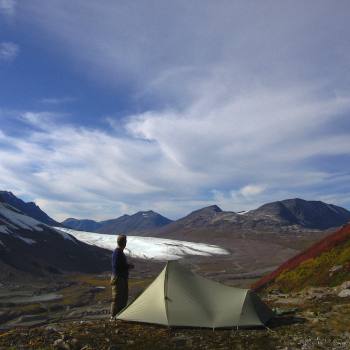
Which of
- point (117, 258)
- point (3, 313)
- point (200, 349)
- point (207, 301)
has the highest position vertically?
point (117, 258)

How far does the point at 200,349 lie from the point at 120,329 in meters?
3.67

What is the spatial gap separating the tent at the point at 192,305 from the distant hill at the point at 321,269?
454 inches

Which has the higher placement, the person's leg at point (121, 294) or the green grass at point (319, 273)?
the green grass at point (319, 273)

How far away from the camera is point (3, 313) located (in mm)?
90438

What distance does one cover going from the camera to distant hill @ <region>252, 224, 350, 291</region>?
2700cm

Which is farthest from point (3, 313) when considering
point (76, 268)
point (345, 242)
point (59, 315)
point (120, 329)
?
point (76, 268)

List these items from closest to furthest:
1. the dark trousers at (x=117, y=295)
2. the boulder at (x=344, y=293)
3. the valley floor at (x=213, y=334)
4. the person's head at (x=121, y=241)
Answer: the valley floor at (x=213, y=334) → the person's head at (x=121, y=241) → the dark trousers at (x=117, y=295) → the boulder at (x=344, y=293)

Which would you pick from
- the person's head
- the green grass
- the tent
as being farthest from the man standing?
the green grass

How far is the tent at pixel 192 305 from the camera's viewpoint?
15.6 meters

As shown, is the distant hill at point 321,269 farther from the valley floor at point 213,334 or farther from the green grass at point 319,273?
the valley floor at point 213,334

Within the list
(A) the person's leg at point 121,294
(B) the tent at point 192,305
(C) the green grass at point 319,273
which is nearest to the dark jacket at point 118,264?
(A) the person's leg at point 121,294

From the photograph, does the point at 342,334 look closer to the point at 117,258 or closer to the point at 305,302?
the point at 305,302

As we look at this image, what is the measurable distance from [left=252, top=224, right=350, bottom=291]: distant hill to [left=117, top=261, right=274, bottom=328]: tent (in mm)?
11527

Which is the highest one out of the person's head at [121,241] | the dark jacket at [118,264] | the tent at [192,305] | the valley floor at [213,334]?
the person's head at [121,241]
